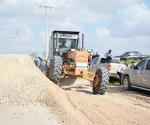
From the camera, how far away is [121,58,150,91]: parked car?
2047 centimetres

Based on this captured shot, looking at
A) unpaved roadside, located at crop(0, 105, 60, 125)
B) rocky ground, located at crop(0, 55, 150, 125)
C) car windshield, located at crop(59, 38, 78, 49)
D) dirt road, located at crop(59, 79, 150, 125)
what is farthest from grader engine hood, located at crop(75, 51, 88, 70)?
unpaved roadside, located at crop(0, 105, 60, 125)

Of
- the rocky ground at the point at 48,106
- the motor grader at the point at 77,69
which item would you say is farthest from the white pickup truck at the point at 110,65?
the rocky ground at the point at 48,106

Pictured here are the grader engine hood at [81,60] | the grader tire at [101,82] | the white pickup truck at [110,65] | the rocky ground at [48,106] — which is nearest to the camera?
the rocky ground at [48,106]

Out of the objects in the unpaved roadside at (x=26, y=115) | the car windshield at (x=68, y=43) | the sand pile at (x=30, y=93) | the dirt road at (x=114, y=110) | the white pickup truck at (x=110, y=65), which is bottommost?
the dirt road at (x=114, y=110)

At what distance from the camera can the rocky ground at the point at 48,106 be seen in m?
11.7

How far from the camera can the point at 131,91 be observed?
22.0 m

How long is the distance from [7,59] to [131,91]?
21.1 feet

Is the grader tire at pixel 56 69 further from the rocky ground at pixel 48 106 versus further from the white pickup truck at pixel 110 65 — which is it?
the white pickup truck at pixel 110 65

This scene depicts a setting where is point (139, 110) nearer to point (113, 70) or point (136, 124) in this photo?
point (136, 124)

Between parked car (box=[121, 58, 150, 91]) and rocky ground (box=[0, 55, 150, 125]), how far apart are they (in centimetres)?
252

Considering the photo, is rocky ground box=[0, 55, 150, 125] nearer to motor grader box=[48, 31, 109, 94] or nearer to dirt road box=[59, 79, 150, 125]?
dirt road box=[59, 79, 150, 125]

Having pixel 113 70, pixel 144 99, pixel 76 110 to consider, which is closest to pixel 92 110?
pixel 76 110

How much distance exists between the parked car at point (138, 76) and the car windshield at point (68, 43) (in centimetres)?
310

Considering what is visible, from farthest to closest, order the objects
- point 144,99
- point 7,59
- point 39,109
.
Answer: point 7,59 → point 144,99 → point 39,109
